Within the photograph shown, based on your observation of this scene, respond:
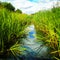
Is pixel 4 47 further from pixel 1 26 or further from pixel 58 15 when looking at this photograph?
pixel 58 15

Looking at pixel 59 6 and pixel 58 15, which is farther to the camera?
pixel 59 6

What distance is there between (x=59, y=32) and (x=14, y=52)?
30.8 inches

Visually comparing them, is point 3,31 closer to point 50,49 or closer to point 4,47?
point 4,47

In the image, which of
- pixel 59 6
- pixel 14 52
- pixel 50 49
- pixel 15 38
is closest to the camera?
pixel 14 52

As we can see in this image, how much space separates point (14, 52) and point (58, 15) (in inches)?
45.1

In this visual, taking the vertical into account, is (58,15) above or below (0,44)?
above

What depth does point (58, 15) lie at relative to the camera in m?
3.75

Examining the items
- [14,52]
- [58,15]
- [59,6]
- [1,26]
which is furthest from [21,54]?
[59,6]

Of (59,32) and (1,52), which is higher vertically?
(59,32)

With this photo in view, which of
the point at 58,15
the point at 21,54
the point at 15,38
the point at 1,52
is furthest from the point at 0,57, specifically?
the point at 58,15

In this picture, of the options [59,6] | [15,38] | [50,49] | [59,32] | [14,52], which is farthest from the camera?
[59,6]

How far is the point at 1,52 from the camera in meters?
3.09

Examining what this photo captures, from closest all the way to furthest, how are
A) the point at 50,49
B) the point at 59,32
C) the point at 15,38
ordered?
the point at 59,32
the point at 50,49
the point at 15,38

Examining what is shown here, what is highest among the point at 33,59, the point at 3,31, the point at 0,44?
the point at 3,31
